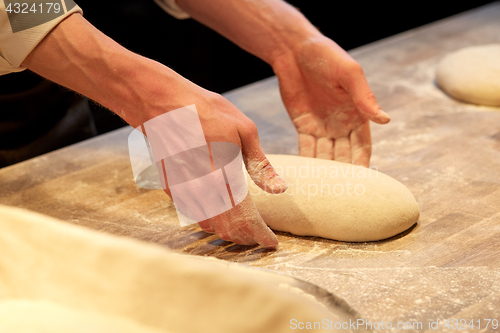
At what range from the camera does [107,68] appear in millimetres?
1177

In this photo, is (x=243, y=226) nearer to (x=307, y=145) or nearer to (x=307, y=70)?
(x=307, y=145)

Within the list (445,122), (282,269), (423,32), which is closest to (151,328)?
(282,269)

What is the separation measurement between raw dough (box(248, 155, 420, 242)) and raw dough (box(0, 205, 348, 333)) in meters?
0.54

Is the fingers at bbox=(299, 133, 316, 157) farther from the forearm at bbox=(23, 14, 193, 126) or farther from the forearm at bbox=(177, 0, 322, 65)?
the forearm at bbox=(23, 14, 193, 126)

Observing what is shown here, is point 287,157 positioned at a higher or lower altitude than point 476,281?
higher

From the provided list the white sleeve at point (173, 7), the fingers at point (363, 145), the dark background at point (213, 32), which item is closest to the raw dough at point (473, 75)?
the fingers at point (363, 145)

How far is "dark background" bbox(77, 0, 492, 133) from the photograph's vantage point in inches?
116

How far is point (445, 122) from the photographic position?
6.16 feet

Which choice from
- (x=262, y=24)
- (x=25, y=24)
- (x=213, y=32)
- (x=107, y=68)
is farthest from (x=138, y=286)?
(x=213, y=32)

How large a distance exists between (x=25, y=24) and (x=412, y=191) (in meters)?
1.18

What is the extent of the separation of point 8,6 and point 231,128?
65 centimetres

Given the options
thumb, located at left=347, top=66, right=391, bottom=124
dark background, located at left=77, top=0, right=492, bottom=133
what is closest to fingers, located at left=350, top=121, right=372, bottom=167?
thumb, located at left=347, top=66, right=391, bottom=124

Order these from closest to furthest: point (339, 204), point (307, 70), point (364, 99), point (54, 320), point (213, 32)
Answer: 1. point (54, 320)
2. point (339, 204)
3. point (364, 99)
4. point (307, 70)
5. point (213, 32)

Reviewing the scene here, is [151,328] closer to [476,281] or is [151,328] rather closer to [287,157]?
[476,281]
